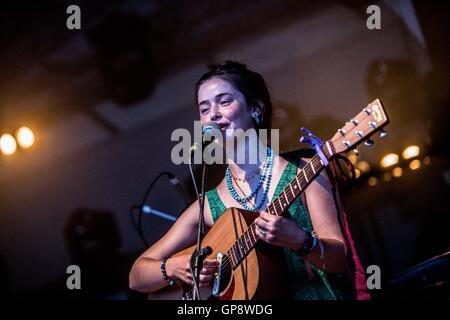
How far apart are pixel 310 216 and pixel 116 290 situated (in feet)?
13.0

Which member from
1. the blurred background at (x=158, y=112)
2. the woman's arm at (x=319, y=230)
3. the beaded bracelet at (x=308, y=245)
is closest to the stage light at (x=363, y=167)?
the blurred background at (x=158, y=112)

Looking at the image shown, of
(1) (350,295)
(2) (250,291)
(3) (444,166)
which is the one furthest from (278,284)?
(3) (444,166)

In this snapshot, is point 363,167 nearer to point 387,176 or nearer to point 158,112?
point 387,176

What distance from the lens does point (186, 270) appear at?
2.44 m

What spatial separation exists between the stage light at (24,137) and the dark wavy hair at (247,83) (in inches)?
161

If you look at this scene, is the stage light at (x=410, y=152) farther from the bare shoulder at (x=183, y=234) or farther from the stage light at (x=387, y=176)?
the bare shoulder at (x=183, y=234)

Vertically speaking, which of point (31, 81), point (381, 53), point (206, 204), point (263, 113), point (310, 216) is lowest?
point (310, 216)

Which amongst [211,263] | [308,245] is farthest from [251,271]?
[308,245]

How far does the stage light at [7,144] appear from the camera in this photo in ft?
19.7

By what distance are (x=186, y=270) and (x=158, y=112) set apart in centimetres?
520

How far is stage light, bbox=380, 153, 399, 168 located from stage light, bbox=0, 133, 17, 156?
15.1ft

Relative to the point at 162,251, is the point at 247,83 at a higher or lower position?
higher
